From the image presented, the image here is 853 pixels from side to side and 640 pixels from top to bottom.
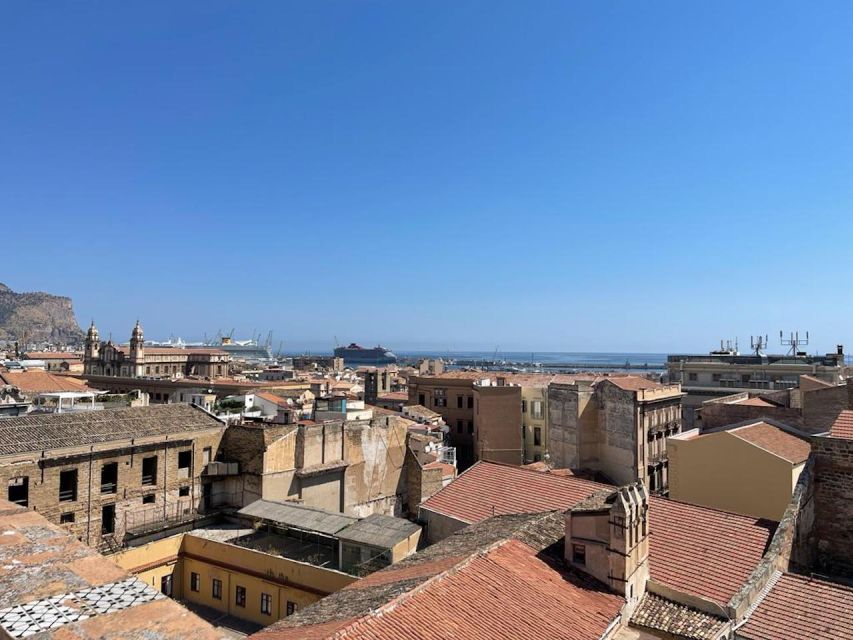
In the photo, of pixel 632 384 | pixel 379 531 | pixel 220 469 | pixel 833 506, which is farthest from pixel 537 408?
pixel 833 506

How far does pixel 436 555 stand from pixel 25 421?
20272 mm

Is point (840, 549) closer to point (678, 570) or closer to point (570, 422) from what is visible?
point (678, 570)

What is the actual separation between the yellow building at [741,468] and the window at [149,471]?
899 inches

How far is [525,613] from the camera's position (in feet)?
34.8

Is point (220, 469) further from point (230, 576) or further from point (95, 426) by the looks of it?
point (230, 576)

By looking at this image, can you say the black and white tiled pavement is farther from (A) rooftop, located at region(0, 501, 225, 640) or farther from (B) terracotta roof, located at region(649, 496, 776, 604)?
(B) terracotta roof, located at region(649, 496, 776, 604)

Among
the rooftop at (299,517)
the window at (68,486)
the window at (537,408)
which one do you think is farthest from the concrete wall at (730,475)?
the window at (537,408)

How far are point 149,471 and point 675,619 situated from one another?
23249 mm

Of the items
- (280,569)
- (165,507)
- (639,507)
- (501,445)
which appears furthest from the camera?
(501,445)

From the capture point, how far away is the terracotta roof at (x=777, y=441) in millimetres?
19516

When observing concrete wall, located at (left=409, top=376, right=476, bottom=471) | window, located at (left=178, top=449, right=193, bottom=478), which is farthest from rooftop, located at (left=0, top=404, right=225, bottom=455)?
concrete wall, located at (left=409, top=376, right=476, bottom=471)

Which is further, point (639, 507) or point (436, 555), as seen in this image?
point (436, 555)

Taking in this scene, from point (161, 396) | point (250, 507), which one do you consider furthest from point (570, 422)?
point (161, 396)

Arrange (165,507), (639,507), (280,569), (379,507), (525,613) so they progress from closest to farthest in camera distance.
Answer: (525,613) → (639,507) → (280,569) → (165,507) → (379,507)
